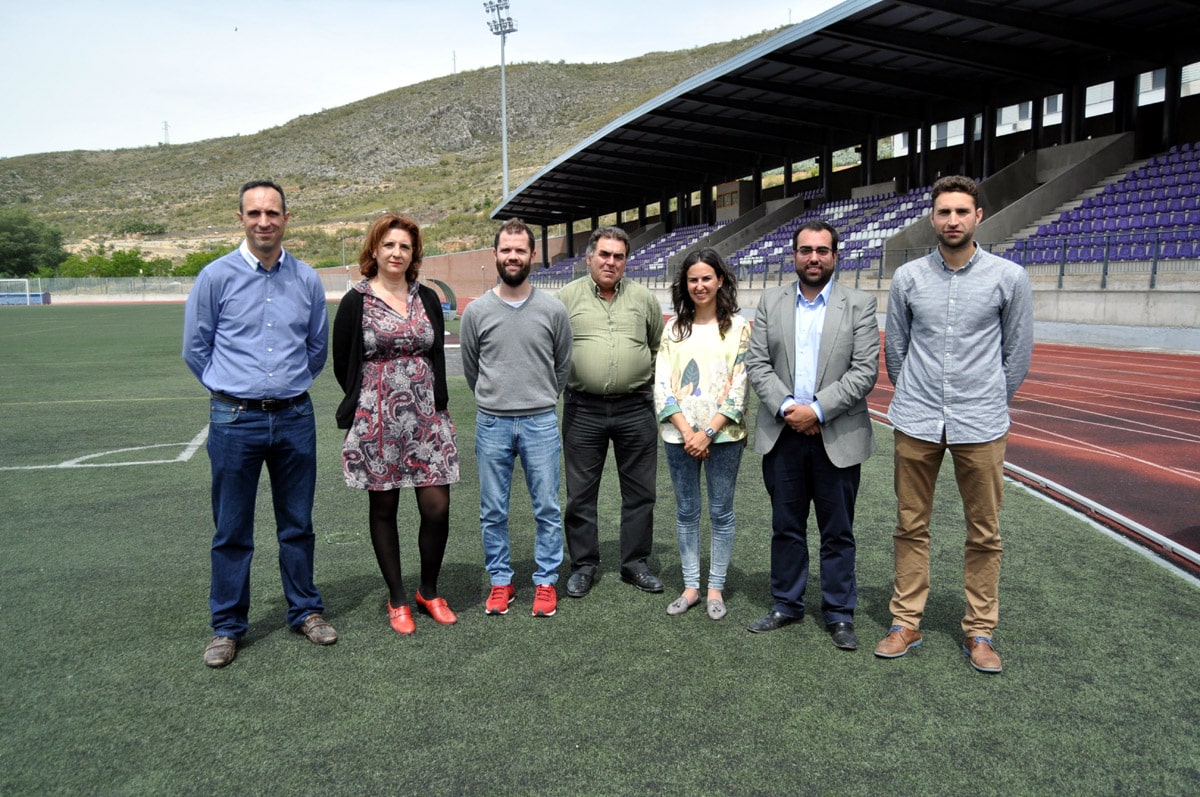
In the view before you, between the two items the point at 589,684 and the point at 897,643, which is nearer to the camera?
the point at 589,684

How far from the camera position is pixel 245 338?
347 cm

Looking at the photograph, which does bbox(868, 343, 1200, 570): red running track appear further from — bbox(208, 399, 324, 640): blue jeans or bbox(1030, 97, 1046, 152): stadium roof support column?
bbox(1030, 97, 1046, 152): stadium roof support column

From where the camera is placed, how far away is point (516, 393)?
3.90 meters

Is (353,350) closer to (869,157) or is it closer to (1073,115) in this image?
(1073,115)

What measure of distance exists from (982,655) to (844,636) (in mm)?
528

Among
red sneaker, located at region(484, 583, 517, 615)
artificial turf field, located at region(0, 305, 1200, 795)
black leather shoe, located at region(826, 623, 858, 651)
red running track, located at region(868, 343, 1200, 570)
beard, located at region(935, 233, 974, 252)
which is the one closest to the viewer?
artificial turf field, located at region(0, 305, 1200, 795)

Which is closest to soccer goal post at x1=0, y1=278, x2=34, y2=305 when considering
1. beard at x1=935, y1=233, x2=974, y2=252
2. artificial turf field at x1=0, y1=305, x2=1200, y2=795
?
artificial turf field at x1=0, y1=305, x2=1200, y2=795

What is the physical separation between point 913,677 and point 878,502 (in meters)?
2.62

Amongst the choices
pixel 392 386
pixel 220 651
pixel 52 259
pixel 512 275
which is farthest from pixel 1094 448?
pixel 52 259

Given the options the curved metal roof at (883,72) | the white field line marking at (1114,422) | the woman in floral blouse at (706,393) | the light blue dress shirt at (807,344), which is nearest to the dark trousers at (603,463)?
the woman in floral blouse at (706,393)

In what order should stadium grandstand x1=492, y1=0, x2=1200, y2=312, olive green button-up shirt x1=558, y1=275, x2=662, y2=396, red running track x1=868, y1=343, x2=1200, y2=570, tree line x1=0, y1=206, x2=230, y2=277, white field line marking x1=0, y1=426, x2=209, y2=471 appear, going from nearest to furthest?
olive green button-up shirt x1=558, y1=275, x2=662, y2=396 → red running track x1=868, y1=343, x2=1200, y2=570 → white field line marking x1=0, y1=426, x2=209, y2=471 → stadium grandstand x1=492, y1=0, x2=1200, y2=312 → tree line x1=0, y1=206, x2=230, y2=277

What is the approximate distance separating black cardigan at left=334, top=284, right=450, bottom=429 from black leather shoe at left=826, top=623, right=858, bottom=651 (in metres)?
1.94

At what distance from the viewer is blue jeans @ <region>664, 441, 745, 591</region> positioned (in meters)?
3.89

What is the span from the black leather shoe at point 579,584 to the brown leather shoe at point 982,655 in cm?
174
